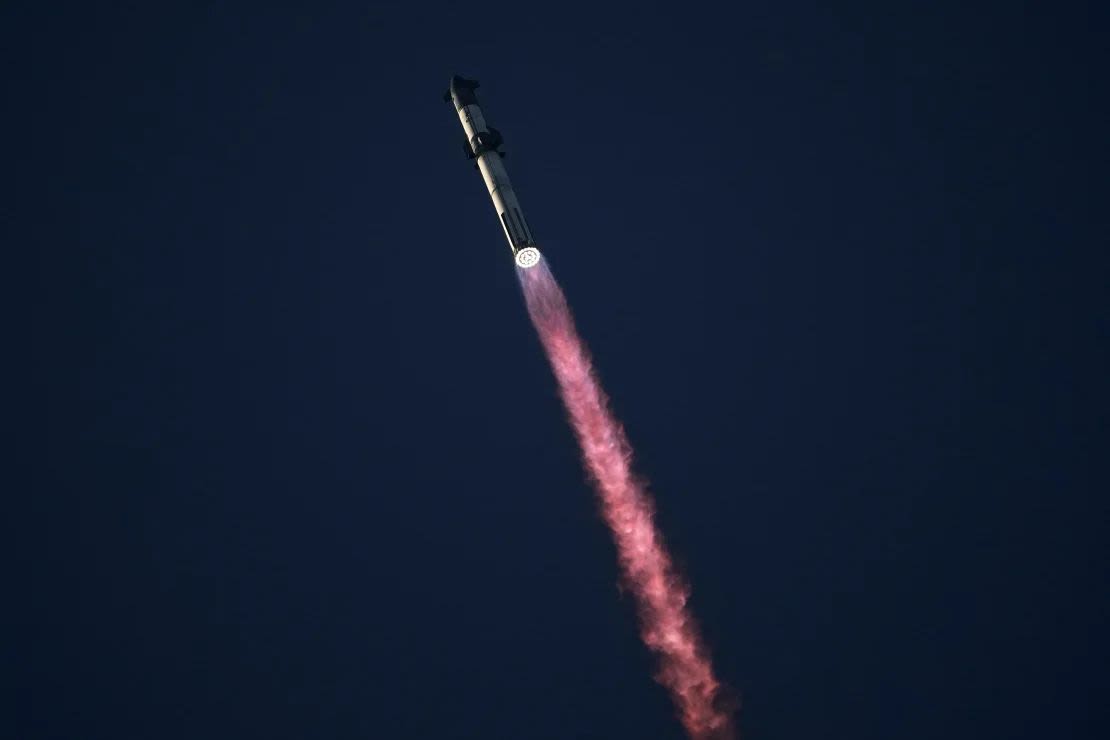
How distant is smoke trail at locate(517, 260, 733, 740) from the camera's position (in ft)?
147

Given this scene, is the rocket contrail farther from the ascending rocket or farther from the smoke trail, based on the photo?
the ascending rocket

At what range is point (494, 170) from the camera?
34906 millimetres

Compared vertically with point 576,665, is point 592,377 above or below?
above

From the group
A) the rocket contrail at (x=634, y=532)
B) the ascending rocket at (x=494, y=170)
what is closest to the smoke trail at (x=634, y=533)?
the rocket contrail at (x=634, y=532)

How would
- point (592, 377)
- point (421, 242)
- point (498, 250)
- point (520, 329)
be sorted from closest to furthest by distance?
point (592, 377)
point (520, 329)
point (498, 250)
point (421, 242)

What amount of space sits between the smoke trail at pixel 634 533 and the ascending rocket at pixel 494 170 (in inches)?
476

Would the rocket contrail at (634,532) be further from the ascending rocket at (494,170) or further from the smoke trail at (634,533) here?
the ascending rocket at (494,170)

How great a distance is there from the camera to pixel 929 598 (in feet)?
158

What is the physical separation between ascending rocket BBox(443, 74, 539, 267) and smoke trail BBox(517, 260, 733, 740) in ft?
39.7

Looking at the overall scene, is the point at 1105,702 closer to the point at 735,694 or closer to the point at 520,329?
the point at 735,694

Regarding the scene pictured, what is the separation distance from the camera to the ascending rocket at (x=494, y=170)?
3359 cm

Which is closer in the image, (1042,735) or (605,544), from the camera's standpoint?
(1042,735)

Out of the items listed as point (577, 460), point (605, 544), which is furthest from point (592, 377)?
point (605, 544)

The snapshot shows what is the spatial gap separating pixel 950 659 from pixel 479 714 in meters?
25.0
